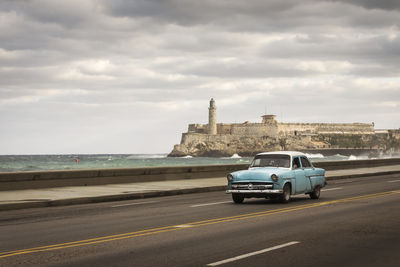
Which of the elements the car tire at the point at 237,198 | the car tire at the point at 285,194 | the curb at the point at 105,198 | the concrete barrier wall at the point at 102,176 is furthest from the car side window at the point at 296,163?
the curb at the point at 105,198

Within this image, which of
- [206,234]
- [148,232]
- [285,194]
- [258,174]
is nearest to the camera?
[206,234]

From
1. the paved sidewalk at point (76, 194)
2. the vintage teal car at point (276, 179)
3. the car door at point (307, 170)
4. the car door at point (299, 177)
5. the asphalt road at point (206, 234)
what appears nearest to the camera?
the asphalt road at point (206, 234)

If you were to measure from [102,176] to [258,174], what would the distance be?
10759 millimetres

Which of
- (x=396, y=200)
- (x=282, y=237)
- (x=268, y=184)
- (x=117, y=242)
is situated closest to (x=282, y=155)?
(x=268, y=184)

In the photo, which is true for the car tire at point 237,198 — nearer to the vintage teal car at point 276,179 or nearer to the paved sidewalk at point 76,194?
the vintage teal car at point 276,179

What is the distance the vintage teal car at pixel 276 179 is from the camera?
1881 cm

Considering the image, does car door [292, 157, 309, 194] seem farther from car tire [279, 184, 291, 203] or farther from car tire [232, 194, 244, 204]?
car tire [232, 194, 244, 204]

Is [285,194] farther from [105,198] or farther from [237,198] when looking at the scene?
[105,198]

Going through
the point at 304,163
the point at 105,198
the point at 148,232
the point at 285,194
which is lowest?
the point at 148,232

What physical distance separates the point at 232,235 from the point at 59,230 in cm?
383

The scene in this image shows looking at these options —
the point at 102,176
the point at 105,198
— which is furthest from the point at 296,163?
the point at 102,176

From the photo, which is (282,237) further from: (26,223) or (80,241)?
(26,223)

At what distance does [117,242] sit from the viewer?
11180 millimetres

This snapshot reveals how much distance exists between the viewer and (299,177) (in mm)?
19953
